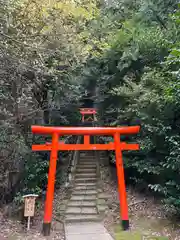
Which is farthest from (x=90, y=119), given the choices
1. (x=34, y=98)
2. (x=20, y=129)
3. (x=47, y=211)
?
(x=47, y=211)

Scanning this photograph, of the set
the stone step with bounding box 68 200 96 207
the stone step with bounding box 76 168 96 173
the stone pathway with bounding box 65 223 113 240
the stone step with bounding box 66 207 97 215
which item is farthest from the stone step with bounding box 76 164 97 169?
the stone pathway with bounding box 65 223 113 240

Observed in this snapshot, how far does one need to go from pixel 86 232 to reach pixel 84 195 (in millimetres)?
2087

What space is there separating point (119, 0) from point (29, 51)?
317 inches

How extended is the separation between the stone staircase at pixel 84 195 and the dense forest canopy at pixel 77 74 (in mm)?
1202

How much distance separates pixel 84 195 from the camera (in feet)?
25.7

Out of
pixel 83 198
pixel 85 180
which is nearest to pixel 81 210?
pixel 83 198

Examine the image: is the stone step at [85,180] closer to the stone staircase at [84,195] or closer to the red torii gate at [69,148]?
the stone staircase at [84,195]

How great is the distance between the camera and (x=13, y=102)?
22.9ft

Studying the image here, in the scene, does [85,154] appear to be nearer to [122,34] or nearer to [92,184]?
[92,184]

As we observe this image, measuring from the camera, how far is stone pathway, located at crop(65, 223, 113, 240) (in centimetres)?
544

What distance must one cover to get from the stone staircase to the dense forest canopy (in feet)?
3.94

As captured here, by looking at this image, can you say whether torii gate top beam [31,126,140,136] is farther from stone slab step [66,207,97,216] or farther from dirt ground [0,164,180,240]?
stone slab step [66,207,97,216]

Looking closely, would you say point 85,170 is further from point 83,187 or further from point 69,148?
point 69,148

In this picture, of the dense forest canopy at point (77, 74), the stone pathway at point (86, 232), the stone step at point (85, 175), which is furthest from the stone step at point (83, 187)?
the stone pathway at point (86, 232)
